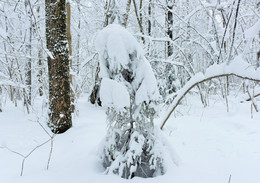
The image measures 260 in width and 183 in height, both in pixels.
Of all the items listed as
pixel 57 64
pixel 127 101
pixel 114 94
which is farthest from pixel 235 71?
pixel 57 64

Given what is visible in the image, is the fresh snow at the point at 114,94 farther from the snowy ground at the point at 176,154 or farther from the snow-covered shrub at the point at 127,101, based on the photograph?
the snowy ground at the point at 176,154

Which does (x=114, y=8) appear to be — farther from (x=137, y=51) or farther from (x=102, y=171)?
(x=102, y=171)

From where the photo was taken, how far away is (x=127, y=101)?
1.82 m

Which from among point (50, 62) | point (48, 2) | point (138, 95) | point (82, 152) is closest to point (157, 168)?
point (138, 95)

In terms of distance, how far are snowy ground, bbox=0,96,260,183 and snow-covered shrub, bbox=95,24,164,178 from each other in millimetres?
178

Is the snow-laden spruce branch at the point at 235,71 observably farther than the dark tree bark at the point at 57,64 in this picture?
No

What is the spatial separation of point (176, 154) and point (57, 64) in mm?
2521

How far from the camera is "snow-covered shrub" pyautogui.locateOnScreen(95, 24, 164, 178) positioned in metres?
1.85

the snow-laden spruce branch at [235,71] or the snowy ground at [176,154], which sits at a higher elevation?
the snow-laden spruce branch at [235,71]

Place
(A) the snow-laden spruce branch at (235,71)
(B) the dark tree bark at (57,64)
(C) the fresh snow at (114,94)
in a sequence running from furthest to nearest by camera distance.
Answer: (B) the dark tree bark at (57,64) → (C) the fresh snow at (114,94) → (A) the snow-laden spruce branch at (235,71)

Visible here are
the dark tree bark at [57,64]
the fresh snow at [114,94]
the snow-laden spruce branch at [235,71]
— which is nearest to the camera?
the snow-laden spruce branch at [235,71]

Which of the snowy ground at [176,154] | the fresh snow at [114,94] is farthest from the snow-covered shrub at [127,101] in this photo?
the snowy ground at [176,154]

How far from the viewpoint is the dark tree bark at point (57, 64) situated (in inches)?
130

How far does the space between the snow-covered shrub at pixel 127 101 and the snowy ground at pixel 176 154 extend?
178 millimetres
